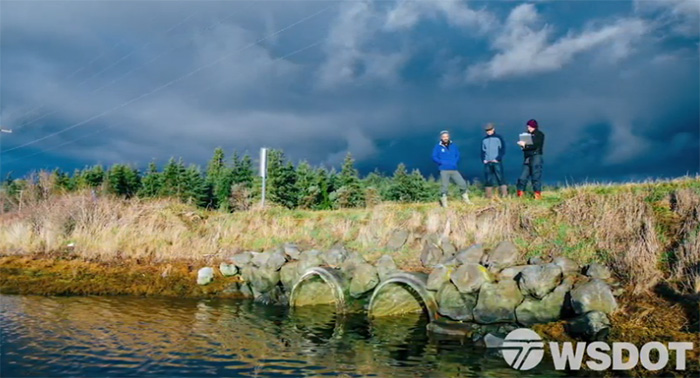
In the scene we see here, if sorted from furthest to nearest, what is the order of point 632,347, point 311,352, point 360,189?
point 360,189 < point 311,352 < point 632,347

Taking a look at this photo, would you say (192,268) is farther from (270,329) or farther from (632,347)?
(632,347)

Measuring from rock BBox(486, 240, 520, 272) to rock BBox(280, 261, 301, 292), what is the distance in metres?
5.54

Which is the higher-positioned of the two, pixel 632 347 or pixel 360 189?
pixel 360 189

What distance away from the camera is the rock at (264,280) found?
52.2ft

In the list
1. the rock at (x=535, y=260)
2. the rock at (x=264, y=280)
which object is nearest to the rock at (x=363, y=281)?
the rock at (x=264, y=280)

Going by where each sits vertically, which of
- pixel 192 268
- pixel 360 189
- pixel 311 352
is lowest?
pixel 311 352

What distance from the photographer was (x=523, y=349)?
9688 millimetres

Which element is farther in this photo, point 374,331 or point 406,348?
point 374,331

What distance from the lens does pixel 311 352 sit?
33.0 feet

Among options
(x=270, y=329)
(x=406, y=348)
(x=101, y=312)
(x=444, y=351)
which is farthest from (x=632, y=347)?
(x=101, y=312)

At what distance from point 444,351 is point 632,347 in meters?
3.22

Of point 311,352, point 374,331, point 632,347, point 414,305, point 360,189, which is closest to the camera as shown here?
point 632,347

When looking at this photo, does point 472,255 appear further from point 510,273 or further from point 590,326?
point 590,326

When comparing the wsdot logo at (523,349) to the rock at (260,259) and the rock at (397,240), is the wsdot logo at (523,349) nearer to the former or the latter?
the rock at (397,240)
